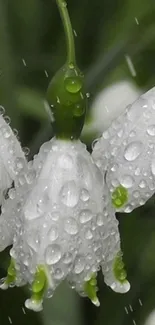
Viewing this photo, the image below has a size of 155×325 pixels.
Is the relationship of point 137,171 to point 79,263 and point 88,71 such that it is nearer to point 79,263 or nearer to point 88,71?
point 79,263

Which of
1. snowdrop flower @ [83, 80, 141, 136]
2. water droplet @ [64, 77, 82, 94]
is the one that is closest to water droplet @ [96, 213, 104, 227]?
water droplet @ [64, 77, 82, 94]

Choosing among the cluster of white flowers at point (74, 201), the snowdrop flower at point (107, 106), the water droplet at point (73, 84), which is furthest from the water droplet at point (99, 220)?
the snowdrop flower at point (107, 106)

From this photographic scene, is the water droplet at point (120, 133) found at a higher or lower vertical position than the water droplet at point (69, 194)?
lower

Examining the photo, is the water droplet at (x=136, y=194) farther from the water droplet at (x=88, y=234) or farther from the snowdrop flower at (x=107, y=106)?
the snowdrop flower at (x=107, y=106)

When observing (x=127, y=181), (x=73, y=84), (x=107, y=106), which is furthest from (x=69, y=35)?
(x=107, y=106)

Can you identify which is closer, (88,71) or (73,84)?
(73,84)

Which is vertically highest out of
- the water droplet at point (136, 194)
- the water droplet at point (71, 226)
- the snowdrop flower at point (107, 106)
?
the water droplet at point (71, 226)

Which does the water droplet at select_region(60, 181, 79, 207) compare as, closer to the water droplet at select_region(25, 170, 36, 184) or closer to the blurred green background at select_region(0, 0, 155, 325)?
the water droplet at select_region(25, 170, 36, 184)

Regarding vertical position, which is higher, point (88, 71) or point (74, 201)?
point (74, 201)
